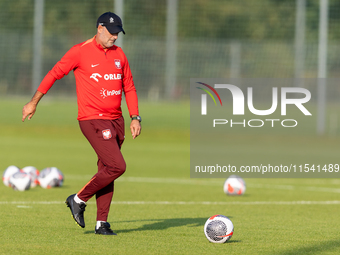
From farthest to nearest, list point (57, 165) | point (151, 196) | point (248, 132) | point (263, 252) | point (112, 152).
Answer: point (248, 132)
point (57, 165)
point (151, 196)
point (112, 152)
point (263, 252)

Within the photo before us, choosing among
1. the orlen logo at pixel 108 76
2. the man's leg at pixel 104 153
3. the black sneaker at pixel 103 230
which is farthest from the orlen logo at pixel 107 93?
the black sneaker at pixel 103 230

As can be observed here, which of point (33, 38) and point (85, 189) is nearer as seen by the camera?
point (85, 189)

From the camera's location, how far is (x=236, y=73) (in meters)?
29.0

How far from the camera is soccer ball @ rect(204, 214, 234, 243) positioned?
7406mm

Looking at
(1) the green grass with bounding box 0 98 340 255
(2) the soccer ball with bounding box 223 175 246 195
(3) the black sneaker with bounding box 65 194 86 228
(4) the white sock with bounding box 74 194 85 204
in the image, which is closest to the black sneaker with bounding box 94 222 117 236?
(1) the green grass with bounding box 0 98 340 255

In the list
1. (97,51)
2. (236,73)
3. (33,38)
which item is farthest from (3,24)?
(97,51)

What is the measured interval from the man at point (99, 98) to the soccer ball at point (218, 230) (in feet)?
4.04

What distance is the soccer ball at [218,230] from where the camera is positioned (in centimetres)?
741

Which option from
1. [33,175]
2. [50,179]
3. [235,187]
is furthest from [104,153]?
[33,175]

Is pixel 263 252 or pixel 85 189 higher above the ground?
pixel 85 189

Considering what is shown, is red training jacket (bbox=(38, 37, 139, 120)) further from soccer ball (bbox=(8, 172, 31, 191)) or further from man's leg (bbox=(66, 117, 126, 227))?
soccer ball (bbox=(8, 172, 31, 191))

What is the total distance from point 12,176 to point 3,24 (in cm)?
2241

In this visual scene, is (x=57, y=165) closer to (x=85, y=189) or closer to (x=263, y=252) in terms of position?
(x=85, y=189)

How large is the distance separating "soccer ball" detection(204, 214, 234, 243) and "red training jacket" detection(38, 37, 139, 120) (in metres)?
1.76
